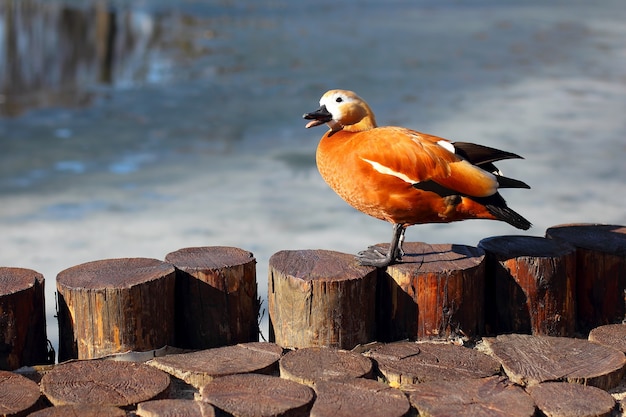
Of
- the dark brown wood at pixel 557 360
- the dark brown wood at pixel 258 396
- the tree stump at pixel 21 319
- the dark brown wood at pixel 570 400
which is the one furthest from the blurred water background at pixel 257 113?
the dark brown wood at pixel 570 400

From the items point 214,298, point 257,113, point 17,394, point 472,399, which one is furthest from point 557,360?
point 257,113

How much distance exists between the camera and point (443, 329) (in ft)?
9.05

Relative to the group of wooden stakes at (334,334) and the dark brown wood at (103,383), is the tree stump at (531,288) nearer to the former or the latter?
the group of wooden stakes at (334,334)

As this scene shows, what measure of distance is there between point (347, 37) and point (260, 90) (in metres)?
3.06

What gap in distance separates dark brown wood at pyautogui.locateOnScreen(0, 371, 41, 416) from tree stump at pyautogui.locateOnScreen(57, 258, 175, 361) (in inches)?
11.7

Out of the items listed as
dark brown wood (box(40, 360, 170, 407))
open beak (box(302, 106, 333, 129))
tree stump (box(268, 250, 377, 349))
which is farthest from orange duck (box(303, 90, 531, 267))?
dark brown wood (box(40, 360, 170, 407))

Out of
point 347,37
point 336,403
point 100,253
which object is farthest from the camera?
point 347,37

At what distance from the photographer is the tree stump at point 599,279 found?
9.71 ft

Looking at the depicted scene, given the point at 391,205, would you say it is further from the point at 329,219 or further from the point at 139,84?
the point at 139,84

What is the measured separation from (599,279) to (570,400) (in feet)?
2.75

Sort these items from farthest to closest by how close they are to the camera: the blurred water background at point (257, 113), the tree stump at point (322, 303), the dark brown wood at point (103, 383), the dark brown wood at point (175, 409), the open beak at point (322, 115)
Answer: the blurred water background at point (257, 113), the open beak at point (322, 115), the tree stump at point (322, 303), the dark brown wood at point (103, 383), the dark brown wood at point (175, 409)

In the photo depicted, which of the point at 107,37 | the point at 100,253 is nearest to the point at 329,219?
the point at 100,253

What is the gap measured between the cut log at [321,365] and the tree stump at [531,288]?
64cm

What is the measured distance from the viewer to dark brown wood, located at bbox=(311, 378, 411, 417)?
213 centimetres
